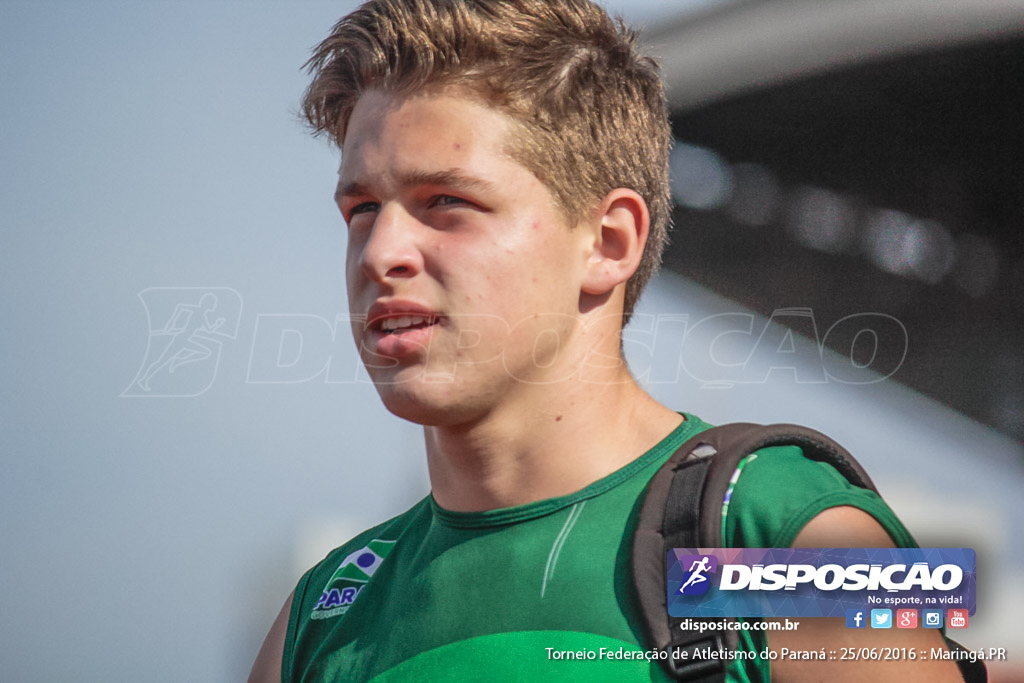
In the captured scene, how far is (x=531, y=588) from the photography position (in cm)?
215

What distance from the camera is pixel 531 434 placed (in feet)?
7.65

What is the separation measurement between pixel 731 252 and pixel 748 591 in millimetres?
6604

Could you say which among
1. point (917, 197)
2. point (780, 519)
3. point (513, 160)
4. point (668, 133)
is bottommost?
point (780, 519)

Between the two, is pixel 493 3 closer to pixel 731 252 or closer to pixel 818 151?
pixel 818 151

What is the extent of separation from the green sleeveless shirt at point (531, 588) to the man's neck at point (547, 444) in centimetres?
5

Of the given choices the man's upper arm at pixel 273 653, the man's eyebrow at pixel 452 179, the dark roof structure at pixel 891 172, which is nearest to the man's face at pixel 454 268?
the man's eyebrow at pixel 452 179

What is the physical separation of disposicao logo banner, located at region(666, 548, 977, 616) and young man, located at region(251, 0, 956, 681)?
0.08 meters

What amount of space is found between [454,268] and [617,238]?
50cm

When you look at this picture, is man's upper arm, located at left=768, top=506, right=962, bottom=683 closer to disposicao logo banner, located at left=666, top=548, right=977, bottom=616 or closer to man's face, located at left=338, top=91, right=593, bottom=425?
disposicao logo banner, located at left=666, top=548, right=977, bottom=616

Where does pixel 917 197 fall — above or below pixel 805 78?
below

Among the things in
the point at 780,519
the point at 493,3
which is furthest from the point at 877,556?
the point at 493,3

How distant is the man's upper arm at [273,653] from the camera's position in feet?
8.78

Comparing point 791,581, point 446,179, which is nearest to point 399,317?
point 446,179

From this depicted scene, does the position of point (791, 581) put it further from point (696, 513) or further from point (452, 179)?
point (452, 179)
